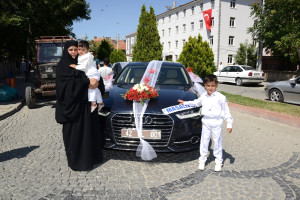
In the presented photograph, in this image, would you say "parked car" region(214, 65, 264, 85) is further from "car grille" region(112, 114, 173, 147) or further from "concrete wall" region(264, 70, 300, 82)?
"car grille" region(112, 114, 173, 147)

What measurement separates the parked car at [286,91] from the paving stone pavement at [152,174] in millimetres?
5715

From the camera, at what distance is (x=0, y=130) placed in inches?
247

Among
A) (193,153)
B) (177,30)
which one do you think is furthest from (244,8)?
(193,153)

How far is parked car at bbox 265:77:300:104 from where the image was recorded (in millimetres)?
10414

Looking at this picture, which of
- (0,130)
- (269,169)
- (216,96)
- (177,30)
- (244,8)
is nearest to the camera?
(216,96)

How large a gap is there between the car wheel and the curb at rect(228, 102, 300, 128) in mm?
2875

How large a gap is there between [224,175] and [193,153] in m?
0.99

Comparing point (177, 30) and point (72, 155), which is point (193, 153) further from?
point (177, 30)

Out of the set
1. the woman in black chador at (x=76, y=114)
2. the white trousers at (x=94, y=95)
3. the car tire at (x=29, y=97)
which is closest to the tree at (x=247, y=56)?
the car tire at (x=29, y=97)

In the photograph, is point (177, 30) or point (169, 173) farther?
point (177, 30)

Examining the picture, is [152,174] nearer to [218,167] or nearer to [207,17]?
[218,167]

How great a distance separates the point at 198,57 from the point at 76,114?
37.2ft

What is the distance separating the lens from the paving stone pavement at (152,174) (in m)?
3.21

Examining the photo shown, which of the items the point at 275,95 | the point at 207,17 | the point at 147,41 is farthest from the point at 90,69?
the point at 207,17
